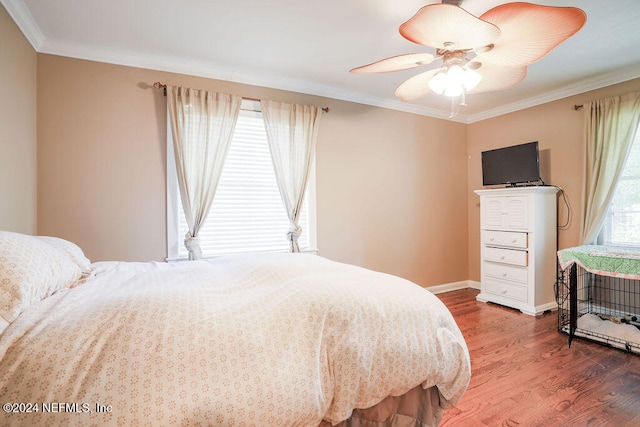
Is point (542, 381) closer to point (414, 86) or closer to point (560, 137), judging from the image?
point (414, 86)

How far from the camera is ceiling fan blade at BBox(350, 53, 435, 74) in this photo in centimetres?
167

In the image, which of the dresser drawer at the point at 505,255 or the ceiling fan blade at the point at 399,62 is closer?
the ceiling fan blade at the point at 399,62

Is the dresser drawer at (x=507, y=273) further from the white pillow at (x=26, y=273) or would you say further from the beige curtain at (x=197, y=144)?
the white pillow at (x=26, y=273)

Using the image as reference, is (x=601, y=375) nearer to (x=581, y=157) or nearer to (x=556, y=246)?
(x=556, y=246)

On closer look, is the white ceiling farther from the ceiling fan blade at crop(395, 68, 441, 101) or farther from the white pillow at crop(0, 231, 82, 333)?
the white pillow at crop(0, 231, 82, 333)

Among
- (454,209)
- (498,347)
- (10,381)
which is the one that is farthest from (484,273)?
(10,381)

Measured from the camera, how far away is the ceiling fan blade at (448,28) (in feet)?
4.06

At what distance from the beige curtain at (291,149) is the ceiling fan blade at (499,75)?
1.68 meters

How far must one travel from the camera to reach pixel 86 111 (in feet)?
7.86

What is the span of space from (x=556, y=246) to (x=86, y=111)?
5166 mm

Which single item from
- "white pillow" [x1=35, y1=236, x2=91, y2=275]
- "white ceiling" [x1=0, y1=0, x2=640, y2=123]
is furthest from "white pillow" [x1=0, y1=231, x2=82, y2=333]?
"white ceiling" [x1=0, y1=0, x2=640, y2=123]

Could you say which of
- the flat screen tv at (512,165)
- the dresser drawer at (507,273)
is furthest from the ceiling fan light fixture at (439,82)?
the dresser drawer at (507,273)

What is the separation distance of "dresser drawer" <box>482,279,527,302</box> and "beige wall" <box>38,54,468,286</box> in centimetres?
62

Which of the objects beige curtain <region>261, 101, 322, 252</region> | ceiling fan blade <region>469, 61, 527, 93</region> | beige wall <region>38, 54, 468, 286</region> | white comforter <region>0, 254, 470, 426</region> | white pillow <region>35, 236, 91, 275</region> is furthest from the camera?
beige curtain <region>261, 101, 322, 252</region>
